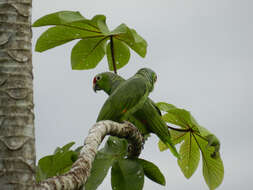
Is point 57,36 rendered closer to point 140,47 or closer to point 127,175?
point 140,47

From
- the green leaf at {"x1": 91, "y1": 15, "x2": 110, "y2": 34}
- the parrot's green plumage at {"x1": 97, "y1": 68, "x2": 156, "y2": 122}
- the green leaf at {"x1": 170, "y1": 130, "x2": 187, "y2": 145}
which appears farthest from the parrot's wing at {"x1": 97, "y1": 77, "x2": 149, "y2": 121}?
the green leaf at {"x1": 170, "y1": 130, "x2": 187, "y2": 145}

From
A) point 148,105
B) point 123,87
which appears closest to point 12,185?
point 123,87

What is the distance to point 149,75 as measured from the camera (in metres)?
3.59

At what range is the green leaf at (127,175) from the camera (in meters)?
3.10

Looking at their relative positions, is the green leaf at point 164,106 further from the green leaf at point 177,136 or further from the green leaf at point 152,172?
the green leaf at point 152,172

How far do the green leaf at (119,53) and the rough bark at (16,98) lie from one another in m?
1.97

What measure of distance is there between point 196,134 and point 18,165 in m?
Result: 2.36

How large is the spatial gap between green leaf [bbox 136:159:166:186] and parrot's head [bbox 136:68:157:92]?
71cm

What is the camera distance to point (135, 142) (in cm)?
308

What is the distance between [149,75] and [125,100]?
55 centimetres

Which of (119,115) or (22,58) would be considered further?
(119,115)

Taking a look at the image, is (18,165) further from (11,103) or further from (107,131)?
(107,131)

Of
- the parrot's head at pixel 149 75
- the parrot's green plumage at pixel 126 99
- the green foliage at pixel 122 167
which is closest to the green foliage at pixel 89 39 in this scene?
the parrot's head at pixel 149 75

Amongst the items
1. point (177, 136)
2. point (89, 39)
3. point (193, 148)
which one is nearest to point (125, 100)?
point (89, 39)
